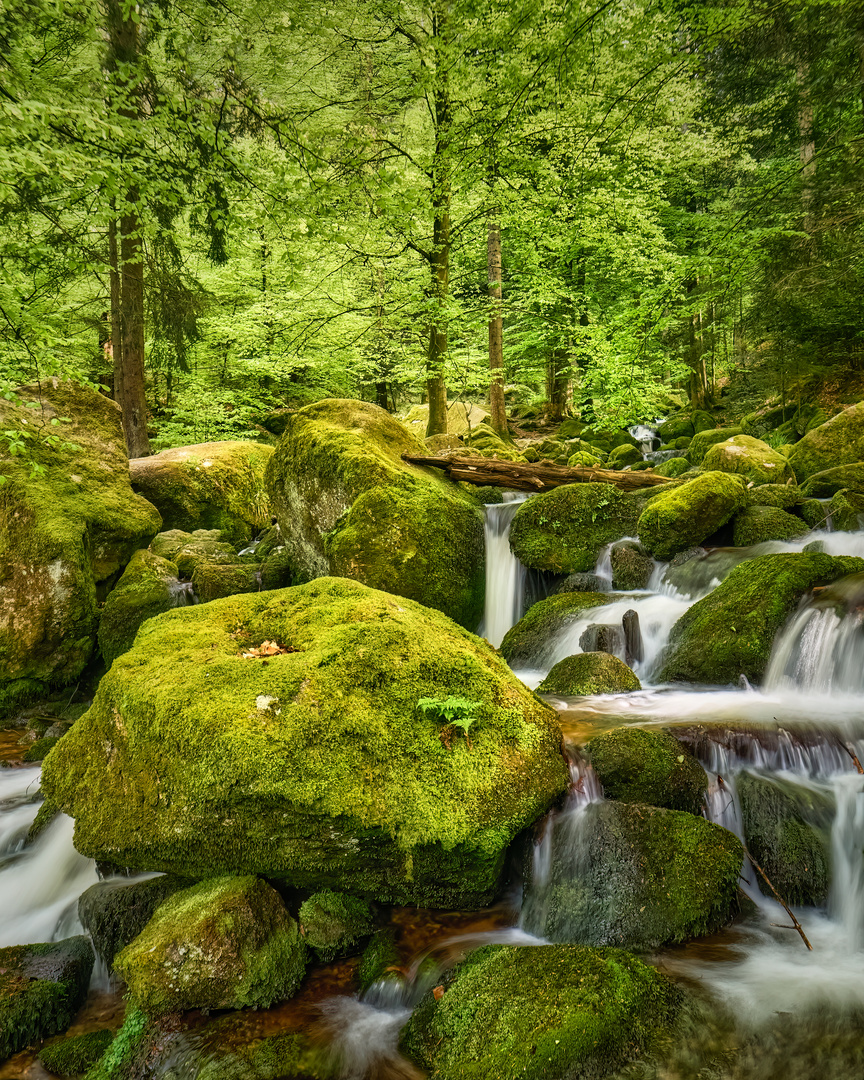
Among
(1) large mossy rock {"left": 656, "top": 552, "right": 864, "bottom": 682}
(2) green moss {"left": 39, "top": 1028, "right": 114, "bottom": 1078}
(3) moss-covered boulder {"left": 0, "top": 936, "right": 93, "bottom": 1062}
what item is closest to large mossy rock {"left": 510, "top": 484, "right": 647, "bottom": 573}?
(1) large mossy rock {"left": 656, "top": 552, "right": 864, "bottom": 682}

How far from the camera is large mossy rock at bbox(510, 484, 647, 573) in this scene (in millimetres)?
8602

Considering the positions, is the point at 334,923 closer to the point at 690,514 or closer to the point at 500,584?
the point at 500,584

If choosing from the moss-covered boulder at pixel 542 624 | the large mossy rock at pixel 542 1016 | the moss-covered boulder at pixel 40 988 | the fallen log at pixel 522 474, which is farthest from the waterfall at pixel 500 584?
the moss-covered boulder at pixel 40 988

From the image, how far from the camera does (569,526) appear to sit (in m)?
8.69

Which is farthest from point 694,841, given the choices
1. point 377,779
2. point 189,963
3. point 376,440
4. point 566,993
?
point 376,440

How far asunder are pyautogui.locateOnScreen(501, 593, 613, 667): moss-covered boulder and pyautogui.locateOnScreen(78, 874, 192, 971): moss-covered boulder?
14.7ft

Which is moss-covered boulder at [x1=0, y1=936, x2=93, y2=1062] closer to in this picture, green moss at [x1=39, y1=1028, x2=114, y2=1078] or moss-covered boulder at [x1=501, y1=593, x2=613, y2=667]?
green moss at [x1=39, y1=1028, x2=114, y2=1078]

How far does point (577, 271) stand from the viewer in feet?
56.6

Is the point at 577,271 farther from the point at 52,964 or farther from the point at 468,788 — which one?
the point at 52,964

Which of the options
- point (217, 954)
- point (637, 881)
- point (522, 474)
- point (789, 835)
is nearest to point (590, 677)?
point (789, 835)

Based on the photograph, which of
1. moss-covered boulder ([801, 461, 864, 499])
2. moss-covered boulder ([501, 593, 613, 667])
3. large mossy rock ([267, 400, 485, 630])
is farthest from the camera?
moss-covered boulder ([801, 461, 864, 499])

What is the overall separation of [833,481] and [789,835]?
684 centimetres

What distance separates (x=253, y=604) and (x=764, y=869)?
3.71 meters

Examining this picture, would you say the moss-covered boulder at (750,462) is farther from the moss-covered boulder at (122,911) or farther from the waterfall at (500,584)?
the moss-covered boulder at (122,911)
